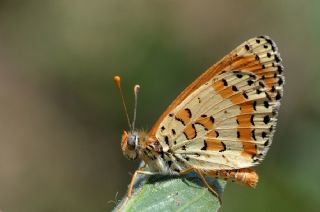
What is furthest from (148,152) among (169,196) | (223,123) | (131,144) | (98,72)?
(98,72)

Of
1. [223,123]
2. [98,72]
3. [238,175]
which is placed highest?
[98,72]

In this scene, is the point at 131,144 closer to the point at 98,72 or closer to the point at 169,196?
the point at 169,196

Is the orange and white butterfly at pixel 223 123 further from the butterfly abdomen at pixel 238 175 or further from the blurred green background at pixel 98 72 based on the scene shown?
the blurred green background at pixel 98 72

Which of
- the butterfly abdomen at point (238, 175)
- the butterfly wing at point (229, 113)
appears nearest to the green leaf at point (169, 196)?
the butterfly abdomen at point (238, 175)

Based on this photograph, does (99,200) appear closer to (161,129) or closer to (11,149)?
(11,149)

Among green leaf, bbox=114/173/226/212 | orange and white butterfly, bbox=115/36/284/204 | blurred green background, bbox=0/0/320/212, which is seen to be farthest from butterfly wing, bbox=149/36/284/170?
blurred green background, bbox=0/0/320/212

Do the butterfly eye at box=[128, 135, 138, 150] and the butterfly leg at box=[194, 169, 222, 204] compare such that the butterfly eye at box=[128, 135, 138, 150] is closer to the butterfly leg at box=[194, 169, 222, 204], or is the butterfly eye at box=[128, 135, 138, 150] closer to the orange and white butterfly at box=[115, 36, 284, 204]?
the orange and white butterfly at box=[115, 36, 284, 204]

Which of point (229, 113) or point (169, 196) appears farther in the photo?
point (229, 113)
